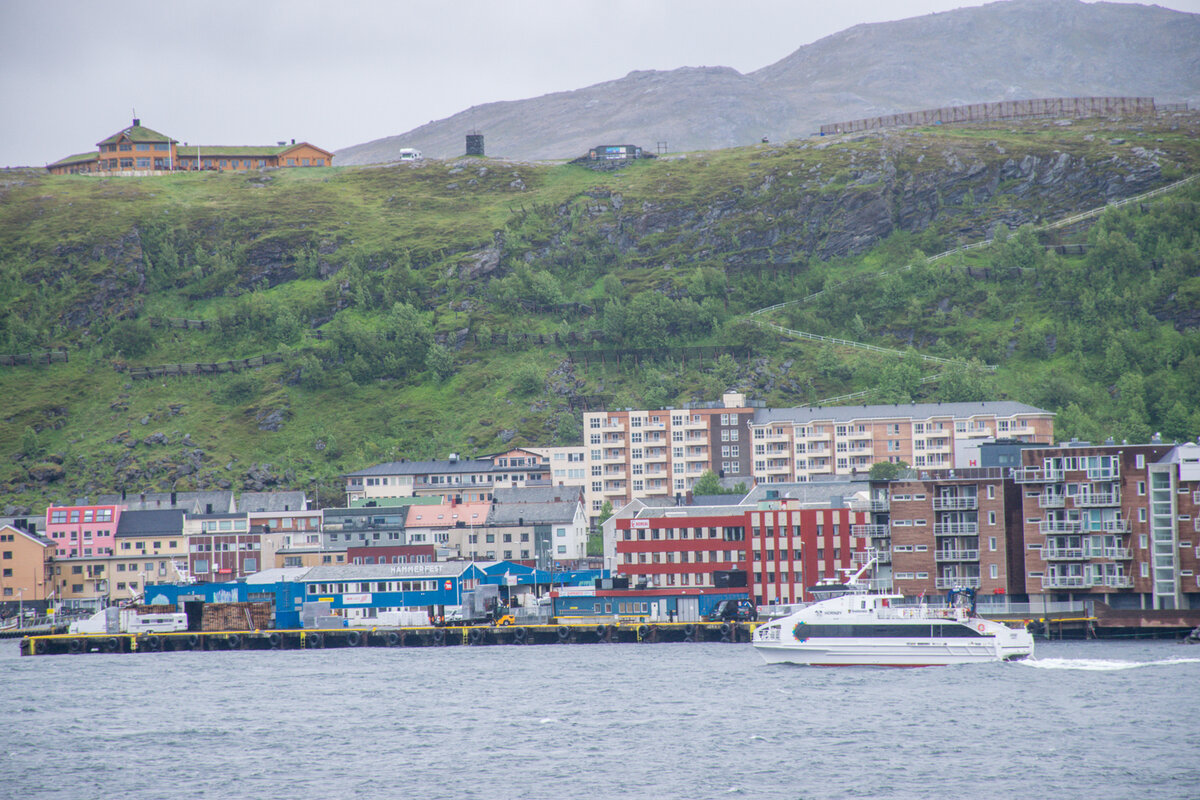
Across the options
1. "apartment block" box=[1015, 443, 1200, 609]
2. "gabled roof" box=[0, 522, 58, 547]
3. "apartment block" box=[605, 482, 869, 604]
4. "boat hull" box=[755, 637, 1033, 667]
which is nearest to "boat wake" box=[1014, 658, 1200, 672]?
"boat hull" box=[755, 637, 1033, 667]

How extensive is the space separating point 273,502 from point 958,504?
92351 millimetres

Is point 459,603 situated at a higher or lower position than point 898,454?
lower

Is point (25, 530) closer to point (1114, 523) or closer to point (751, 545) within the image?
point (751, 545)

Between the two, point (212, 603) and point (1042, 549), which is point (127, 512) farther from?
point (1042, 549)

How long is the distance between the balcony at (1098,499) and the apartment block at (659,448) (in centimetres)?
7984

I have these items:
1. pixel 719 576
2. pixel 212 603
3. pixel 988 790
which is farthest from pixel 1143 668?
pixel 212 603

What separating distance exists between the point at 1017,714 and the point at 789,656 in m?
23.5

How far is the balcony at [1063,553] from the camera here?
113750 millimetres

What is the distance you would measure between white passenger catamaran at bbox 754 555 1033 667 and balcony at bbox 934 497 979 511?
1416 centimetres

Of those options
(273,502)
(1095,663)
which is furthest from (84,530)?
(1095,663)

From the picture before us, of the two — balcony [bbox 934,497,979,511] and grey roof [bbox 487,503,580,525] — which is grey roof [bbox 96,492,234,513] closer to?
grey roof [bbox 487,503,580,525]

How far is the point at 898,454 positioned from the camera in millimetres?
183875

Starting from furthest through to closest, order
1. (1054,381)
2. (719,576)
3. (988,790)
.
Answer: (1054,381) < (719,576) < (988,790)

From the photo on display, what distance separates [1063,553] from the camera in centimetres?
11425
